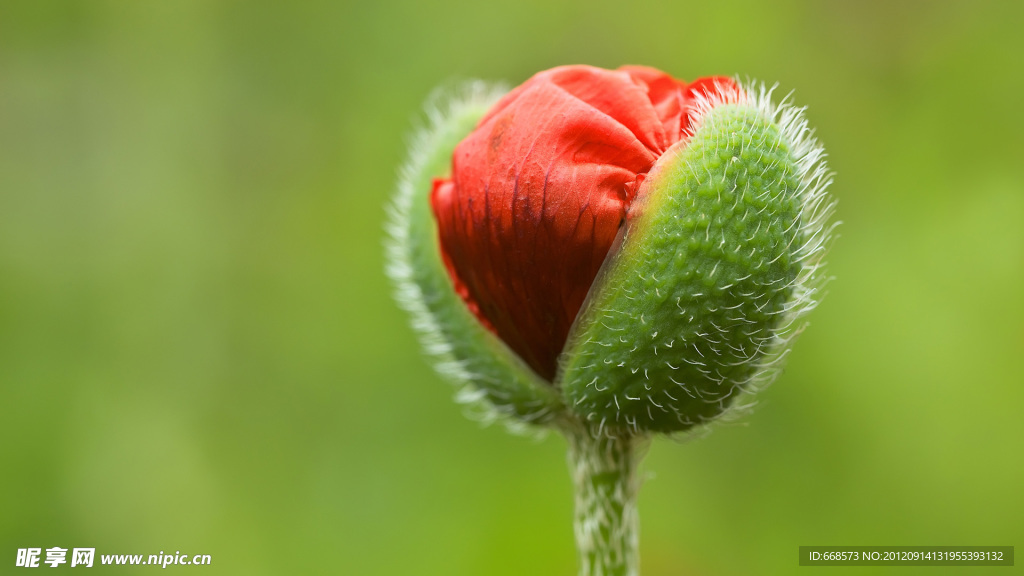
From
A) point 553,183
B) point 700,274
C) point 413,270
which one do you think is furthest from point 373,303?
point 700,274

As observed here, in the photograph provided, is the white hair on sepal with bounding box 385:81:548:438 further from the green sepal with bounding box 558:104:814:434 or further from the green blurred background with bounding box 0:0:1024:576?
the green blurred background with bounding box 0:0:1024:576

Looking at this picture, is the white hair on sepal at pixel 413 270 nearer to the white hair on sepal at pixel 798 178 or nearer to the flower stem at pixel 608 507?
the flower stem at pixel 608 507

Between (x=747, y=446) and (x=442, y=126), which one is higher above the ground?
(x=442, y=126)

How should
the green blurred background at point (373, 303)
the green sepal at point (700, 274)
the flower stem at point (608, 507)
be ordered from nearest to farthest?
1. the green sepal at point (700, 274)
2. the flower stem at point (608, 507)
3. the green blurred background at point (373, 303)

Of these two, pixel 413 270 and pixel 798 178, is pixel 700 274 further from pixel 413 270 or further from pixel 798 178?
pixel 413 270

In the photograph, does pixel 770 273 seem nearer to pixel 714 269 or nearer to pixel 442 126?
pixel 714 269

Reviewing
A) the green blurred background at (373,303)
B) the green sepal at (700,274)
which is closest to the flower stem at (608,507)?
the green sepal at (700,274)

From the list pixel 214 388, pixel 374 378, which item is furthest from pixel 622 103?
pixel 214 388

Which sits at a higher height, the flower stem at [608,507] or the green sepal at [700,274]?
the green sepal at [700,274]
